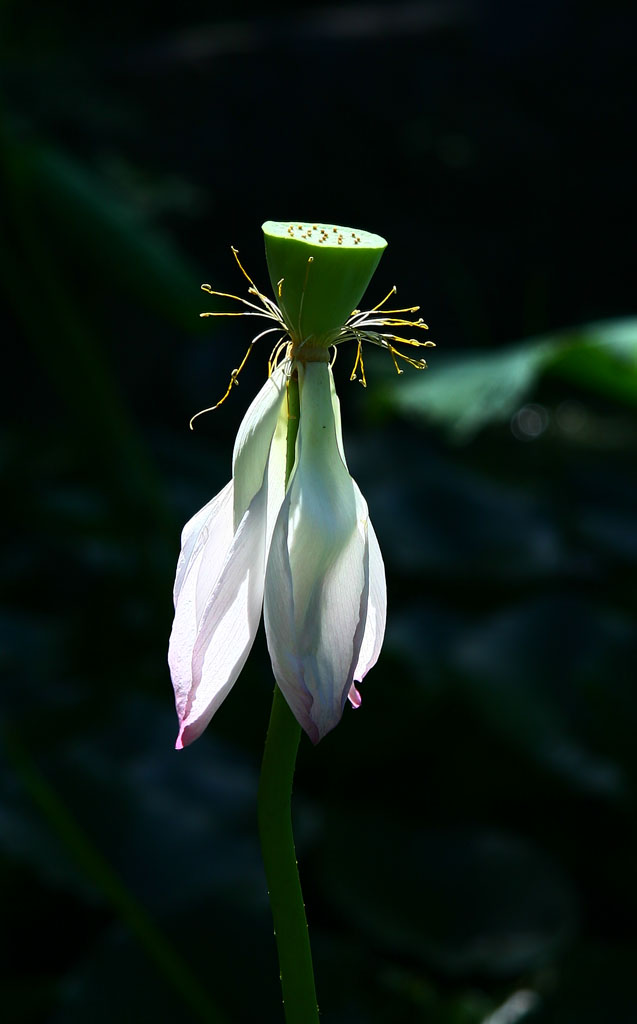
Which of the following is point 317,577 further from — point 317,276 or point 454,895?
point 454,895

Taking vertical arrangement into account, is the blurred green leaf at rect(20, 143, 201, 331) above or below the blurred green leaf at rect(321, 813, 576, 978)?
above

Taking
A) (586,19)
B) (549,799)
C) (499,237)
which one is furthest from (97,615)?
(586,19)

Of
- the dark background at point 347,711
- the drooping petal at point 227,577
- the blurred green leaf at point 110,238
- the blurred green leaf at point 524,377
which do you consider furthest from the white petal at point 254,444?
the blurred green leaf at point 110,238

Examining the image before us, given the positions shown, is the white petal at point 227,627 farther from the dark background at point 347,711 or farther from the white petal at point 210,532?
the dark background at point 347,711

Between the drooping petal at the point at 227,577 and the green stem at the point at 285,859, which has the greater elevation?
the drooping petal at the point at 227,577

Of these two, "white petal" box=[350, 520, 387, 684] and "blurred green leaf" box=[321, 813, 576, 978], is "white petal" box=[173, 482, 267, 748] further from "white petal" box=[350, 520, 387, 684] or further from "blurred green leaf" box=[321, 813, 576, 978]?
"blurred green leaf" box=[321, 813, 576, 978]

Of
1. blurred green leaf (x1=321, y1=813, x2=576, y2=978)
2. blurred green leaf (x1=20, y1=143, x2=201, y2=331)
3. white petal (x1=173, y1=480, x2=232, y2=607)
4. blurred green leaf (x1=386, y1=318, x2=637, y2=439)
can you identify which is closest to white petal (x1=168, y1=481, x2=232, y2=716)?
white petal (x1=173, y1=480, x2=232, y2=607)

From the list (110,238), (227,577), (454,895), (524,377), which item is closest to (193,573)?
(227,577)
